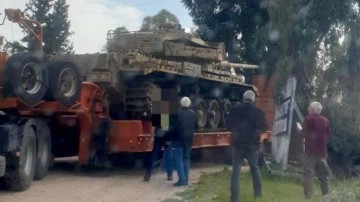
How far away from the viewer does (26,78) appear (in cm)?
1171

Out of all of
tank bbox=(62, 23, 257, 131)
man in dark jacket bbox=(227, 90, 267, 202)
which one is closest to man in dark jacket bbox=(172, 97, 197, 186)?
tank bbox=(62, 23, 257, 131)

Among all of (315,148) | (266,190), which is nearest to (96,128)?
(266,190)

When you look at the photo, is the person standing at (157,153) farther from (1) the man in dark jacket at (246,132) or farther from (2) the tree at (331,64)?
(2) the tree at (331,64)

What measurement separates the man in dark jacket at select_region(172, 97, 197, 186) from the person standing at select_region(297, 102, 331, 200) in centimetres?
229

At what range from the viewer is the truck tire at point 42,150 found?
12758 millimetres

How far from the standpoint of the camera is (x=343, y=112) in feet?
61.1

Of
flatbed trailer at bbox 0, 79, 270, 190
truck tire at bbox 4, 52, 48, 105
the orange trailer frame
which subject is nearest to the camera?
truck tire at bbox 4, 52, 48, 105

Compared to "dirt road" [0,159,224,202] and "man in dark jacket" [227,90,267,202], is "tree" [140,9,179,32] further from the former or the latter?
"man in dark jacket" [227,90,267,202]

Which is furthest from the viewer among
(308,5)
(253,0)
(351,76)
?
(253,0)

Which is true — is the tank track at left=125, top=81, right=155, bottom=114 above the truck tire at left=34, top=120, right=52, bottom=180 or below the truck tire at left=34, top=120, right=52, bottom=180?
above

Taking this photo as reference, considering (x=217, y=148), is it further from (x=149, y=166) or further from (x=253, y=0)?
(x=253, y=0)

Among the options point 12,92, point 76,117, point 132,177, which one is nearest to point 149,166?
→ point 132,177

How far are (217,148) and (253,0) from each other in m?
7.02

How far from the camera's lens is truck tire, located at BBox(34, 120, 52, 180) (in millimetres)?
12758
